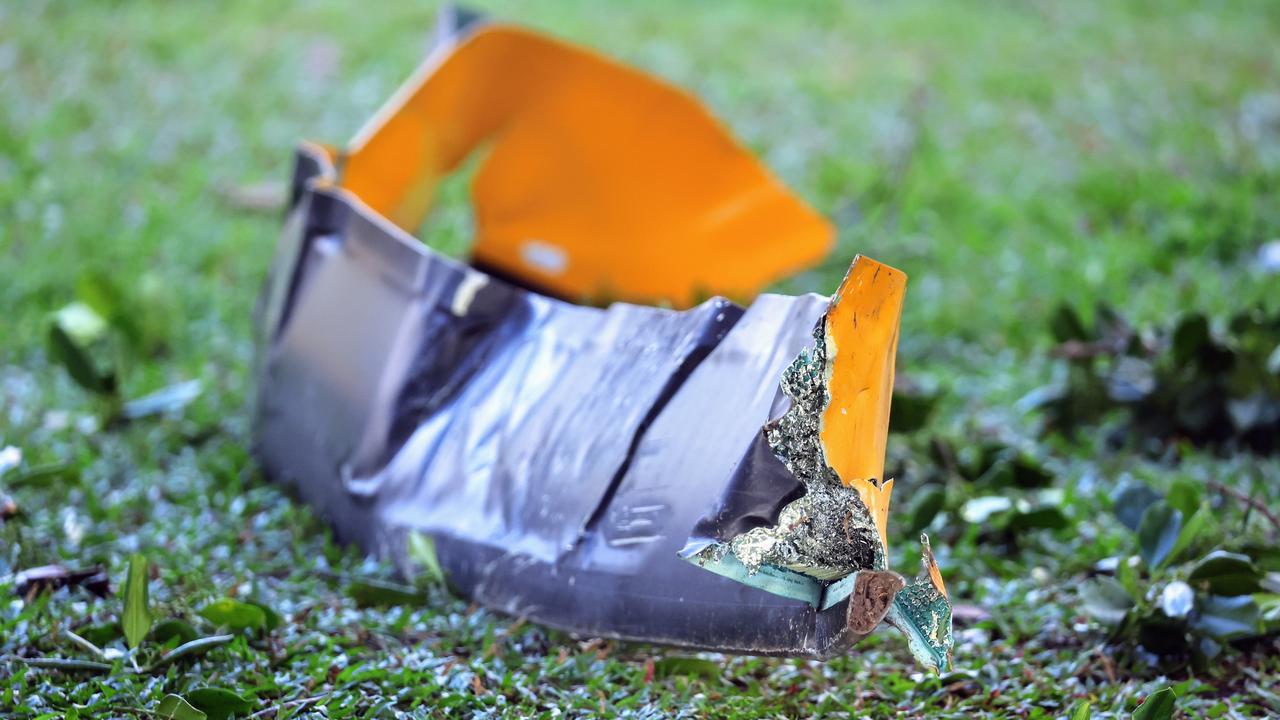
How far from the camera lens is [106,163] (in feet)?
15.1

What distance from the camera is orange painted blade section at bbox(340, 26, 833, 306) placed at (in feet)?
10.9

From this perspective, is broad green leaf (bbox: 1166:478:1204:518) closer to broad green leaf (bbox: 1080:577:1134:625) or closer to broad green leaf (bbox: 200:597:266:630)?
broad green leaf (bbox: 1080:577:1134:625)

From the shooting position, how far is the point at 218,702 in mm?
A: 1509

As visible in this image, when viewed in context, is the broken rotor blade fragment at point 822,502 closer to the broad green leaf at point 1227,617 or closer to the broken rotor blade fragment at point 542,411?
the broken rotor blade fragment at point 542,411

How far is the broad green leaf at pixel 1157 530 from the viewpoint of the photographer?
1.80 meters

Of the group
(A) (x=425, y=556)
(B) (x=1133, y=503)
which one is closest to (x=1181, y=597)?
(B) (x=1133, y=503)

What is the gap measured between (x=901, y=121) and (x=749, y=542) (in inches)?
159

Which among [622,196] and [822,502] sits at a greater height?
[622,196]

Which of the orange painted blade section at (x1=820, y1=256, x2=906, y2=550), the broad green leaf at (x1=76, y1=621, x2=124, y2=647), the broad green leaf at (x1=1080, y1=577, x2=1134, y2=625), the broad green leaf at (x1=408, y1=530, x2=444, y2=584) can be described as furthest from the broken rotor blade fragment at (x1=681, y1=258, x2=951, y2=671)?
the broad green leaf at (x1=76, y1=621, x2=124, y2=647)

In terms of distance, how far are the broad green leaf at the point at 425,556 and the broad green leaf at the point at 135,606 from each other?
Answer: 0.39 meters

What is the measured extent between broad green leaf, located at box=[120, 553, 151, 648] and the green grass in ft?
0.22

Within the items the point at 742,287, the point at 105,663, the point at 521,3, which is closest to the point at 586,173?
the point at 742,287

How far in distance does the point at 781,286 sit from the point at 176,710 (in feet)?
8.13

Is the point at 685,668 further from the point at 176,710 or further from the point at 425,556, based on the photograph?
the point at 176,710
